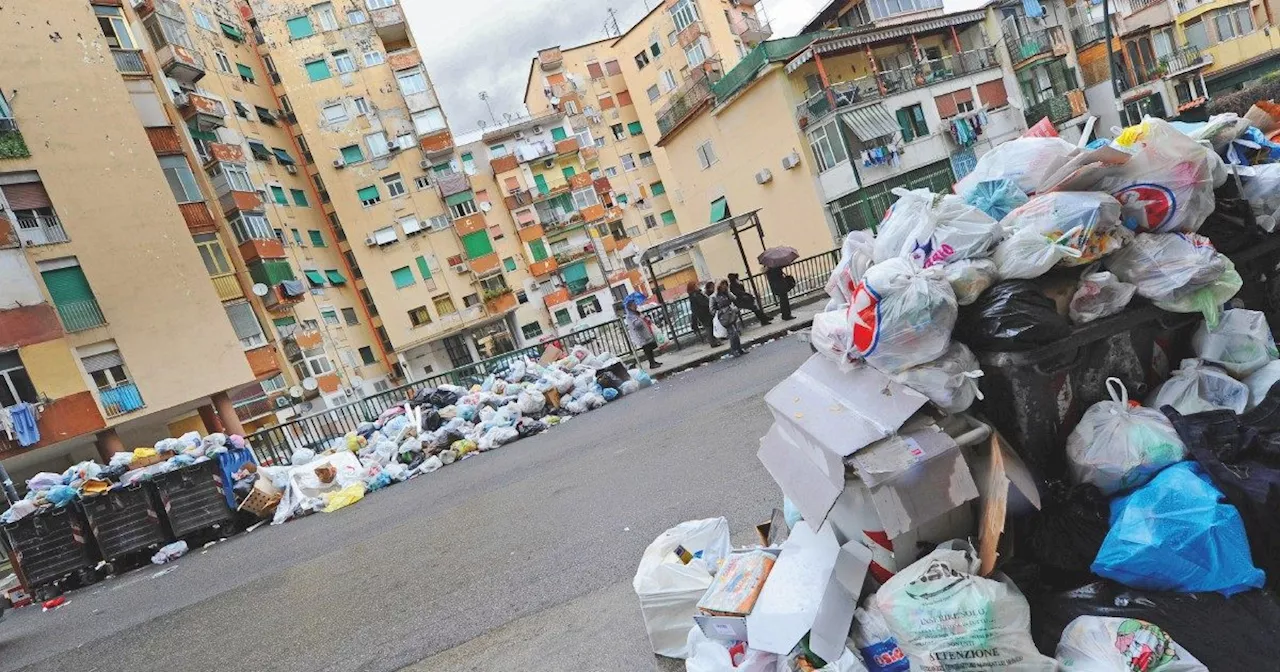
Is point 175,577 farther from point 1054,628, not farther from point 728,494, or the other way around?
point 1054,628

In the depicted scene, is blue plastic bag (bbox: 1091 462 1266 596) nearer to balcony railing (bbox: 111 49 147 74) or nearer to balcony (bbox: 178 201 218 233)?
balcony (bbox: 178 201 218 233)

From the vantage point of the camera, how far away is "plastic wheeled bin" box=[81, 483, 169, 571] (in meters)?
8.04

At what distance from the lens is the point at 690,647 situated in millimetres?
2510

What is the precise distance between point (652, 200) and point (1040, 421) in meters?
51.4

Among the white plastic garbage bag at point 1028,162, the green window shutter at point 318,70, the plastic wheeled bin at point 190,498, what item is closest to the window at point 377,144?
the green window shutter at point 318,70

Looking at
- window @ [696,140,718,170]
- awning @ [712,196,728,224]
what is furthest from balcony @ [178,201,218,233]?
awning @ [712,196,728,224]

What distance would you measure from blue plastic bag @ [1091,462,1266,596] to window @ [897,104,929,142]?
25304mm

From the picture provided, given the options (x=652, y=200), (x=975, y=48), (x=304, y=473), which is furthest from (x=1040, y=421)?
(x=652, y=200)

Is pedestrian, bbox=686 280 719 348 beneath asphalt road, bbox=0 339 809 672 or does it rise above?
above

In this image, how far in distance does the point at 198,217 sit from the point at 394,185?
1442 cm

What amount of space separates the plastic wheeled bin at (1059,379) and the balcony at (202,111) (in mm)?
34972

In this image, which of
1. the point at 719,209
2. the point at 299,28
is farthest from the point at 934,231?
the point at 299,28

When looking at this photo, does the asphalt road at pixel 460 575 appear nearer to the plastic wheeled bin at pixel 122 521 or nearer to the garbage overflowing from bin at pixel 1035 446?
the plastic wheeled bin at pixel 122 521

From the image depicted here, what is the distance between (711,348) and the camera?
41.8ft
